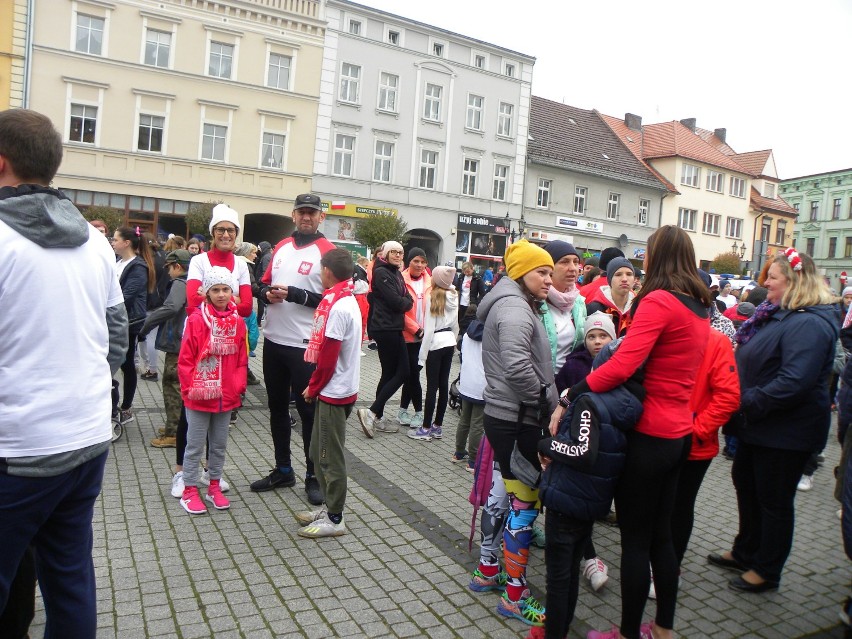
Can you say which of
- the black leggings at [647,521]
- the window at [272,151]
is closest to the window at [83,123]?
the window at [272,151]

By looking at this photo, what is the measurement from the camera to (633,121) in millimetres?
43688

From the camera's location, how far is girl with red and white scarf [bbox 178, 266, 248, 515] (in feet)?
15.0

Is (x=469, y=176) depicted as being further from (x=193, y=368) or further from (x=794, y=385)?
(x=794, y=385)

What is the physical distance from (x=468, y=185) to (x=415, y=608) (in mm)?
29971

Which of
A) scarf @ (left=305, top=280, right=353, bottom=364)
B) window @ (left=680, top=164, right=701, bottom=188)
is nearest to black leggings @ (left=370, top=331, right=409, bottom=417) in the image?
scarf @ (left=305, top=280, right=353, bottom=364)

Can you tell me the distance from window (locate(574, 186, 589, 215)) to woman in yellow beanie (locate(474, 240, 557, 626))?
110 feet

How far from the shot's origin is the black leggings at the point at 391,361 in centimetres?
703

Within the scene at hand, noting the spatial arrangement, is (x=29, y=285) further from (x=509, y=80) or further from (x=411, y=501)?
(x=509, y=80)

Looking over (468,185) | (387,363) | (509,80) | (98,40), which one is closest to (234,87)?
(98,40)

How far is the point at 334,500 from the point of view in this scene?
4.29 meters

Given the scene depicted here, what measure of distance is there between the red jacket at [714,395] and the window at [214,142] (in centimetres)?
2517

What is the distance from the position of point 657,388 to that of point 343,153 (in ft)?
89.4

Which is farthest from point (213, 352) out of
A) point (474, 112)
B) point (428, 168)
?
point (474, 112)

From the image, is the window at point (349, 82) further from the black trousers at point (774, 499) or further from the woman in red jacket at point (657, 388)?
the woman in red jacket at point (657, 388)
